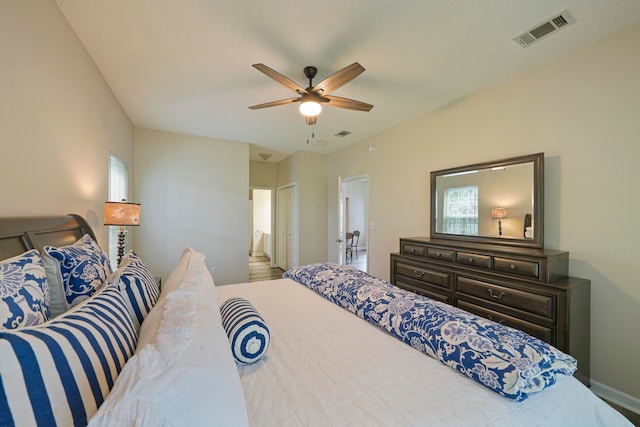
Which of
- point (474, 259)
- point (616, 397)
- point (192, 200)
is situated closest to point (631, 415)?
point (616, 397)

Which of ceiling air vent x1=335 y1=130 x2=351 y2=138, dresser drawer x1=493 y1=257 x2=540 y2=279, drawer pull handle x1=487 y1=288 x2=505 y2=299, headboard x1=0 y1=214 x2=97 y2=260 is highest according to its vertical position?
ceiling air vent x1=335 y1=130 x2=351 y2=138

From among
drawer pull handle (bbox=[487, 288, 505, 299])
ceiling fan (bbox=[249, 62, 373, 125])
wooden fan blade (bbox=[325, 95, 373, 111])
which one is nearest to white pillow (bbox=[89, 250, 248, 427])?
ceiling fan (bbox=[249, 62, 373, 125])

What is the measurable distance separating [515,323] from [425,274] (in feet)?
2.74

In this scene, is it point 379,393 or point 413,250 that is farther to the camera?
point 413,250

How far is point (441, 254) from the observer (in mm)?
2635

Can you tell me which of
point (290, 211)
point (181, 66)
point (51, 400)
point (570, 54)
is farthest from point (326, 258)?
point (51, 400)

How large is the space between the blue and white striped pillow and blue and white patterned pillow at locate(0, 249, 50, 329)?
0.45ft

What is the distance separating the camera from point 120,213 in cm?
238

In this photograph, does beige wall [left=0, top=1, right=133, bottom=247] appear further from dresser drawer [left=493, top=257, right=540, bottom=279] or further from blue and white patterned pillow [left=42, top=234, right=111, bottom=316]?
dresser drawer [left=493, top=257, right=540, bottom=279]

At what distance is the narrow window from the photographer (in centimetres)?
275

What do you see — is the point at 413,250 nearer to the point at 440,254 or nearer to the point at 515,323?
the point at 440,254

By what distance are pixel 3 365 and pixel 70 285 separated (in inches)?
32.7

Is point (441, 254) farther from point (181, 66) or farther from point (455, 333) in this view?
point (181, 66)

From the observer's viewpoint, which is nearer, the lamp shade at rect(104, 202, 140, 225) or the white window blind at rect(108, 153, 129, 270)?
the lamp shade at rect(104, 202, 140, 225)
